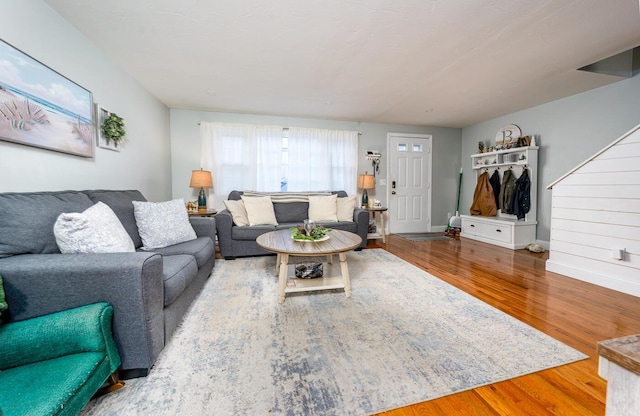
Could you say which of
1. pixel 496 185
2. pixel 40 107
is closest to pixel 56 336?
pixel 40 107

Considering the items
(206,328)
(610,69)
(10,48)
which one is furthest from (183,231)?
(610,69)

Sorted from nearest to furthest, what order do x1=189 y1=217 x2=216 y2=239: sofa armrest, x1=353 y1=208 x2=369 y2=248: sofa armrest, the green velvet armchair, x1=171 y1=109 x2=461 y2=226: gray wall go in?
1. the green velvet armchair
2. x1=189 y1=217 x2=216 y2=239: sofa armrest
3. x1=353 y1=208 x2=369 y2=248: sofa armrest
4. x1=171 y1=109 x2=461 y2=226: gray wall

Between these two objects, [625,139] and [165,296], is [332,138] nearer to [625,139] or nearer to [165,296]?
[625,139]

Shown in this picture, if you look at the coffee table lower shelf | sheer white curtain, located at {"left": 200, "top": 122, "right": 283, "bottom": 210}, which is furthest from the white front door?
the coffee table lower shelf

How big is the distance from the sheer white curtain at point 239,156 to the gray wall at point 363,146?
14 centimetres

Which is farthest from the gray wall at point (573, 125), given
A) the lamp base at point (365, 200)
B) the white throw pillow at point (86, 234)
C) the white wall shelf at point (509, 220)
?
the white throw pillow at point (86, 234)

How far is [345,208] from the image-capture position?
13.2 feet

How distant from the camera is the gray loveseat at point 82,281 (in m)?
1.11

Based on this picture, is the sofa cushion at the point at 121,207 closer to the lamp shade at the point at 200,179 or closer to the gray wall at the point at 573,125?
the lamp shade at the point at 200,179

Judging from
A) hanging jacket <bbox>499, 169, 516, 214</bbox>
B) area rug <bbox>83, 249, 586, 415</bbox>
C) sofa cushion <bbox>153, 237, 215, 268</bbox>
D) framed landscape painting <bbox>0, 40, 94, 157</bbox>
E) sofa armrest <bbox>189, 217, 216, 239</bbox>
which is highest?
framed landscape painting <bbox>0, 40, 94, 157</bbox>

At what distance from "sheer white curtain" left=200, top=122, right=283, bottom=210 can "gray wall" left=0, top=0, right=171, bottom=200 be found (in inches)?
32.4

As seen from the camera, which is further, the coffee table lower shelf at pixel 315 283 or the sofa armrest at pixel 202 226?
the sofa armrest at pixel 202 226

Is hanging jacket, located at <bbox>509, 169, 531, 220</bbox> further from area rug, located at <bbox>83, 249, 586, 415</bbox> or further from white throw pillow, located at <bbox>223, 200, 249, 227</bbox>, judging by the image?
white throw pillow, located at <bbox>223, 200, 249, 227</bbox>

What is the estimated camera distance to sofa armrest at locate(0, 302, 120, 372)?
0.97 meters
